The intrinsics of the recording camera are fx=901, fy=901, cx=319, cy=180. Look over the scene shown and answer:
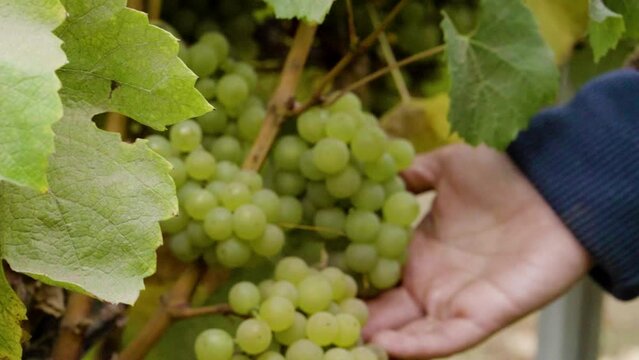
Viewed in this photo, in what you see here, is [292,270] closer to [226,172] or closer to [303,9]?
[226,172]

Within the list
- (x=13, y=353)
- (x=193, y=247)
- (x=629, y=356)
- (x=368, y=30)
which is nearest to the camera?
(x=13, y=353)

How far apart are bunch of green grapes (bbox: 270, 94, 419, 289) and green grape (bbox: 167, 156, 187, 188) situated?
0.07 m

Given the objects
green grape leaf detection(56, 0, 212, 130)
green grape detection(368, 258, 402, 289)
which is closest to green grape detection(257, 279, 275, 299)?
green grape detection(368, 258, 402, 289)

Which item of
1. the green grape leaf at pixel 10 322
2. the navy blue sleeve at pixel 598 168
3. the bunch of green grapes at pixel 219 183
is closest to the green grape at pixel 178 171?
the bunch of green grapes at pixel 219 183

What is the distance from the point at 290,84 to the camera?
630 millimetres

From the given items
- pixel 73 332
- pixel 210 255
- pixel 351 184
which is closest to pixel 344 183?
pixel 351 184

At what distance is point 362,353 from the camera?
58 cm

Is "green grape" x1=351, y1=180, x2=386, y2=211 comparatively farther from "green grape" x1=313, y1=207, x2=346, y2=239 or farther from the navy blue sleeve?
the navy blue sleeve

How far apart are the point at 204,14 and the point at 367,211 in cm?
20

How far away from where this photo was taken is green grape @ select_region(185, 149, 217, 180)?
60cm

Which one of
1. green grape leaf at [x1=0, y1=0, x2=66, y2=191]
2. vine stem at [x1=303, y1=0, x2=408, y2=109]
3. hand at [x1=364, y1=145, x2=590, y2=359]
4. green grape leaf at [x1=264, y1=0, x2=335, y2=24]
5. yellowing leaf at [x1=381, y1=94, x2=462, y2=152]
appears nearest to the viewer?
green grape leaf at [x1=0, y1=0, x2=66, y2=191]

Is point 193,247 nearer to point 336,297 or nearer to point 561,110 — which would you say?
point 336,297

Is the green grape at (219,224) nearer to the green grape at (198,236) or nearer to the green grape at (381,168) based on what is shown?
the green grape at (198,236)

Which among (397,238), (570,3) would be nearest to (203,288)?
(397,238)
